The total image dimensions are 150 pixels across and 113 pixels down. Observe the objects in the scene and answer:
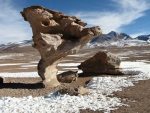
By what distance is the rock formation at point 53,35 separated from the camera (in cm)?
2144

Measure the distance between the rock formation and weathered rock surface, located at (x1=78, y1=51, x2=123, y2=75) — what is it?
6.78m

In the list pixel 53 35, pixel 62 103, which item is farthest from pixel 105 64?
pixel 62 103

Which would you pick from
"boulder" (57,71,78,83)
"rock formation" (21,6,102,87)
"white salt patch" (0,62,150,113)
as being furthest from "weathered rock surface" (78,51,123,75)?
"white salt patch" (0,62,150,113)

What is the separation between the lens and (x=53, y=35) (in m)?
22.2

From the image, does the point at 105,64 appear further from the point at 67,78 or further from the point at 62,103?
the point at 62,103

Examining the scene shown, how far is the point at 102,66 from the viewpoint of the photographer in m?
30.6

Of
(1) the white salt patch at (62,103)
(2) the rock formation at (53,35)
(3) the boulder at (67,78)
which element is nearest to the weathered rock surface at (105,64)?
(3) the boulder at (67,78)

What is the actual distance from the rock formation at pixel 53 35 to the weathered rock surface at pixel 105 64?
22.2 feet

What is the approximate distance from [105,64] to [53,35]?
10.8 metres

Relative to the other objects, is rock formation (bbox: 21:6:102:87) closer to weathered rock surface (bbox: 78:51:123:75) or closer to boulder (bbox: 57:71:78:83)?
boulder (bbox: 57:71:78:83)

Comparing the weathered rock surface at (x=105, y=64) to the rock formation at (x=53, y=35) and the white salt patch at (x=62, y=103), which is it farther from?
the white salt patch at (x=62, y=103)

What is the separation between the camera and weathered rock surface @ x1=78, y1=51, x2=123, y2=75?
98.8 ft

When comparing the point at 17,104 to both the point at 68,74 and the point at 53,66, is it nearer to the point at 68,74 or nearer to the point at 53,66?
the point at 53,66

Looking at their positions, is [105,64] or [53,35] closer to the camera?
[53,35]
